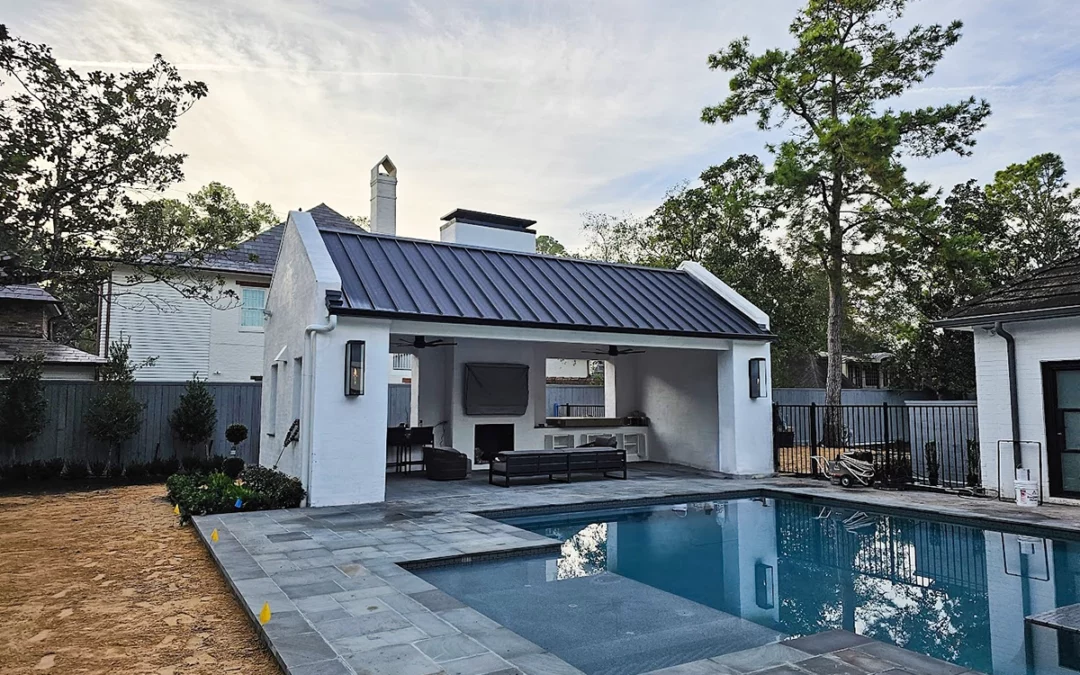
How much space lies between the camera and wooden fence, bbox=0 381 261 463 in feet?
43.5

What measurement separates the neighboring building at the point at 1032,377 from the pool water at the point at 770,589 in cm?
237

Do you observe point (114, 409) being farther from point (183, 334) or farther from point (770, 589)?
point (770, 589)

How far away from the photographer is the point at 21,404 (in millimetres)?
12469

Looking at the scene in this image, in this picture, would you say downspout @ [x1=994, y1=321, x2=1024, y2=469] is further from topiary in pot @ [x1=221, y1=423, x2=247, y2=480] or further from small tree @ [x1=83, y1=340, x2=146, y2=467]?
small tree @ [x1=83, y1=340, x2=146, y2=467]

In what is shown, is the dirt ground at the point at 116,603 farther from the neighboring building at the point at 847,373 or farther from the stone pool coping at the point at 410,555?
the neighboring building at the point at 847,373

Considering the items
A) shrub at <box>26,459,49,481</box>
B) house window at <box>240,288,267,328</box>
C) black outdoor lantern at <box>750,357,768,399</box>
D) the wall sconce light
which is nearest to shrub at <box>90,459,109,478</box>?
shrub at <box>26,459,49,481</box>

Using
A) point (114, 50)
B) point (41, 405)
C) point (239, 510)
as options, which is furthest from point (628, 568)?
point (41, 405)

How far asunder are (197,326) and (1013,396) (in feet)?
66.4

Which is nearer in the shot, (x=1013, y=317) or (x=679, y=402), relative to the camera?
(x=1013, y=317)

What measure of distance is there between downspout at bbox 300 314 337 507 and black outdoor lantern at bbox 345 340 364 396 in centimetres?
40

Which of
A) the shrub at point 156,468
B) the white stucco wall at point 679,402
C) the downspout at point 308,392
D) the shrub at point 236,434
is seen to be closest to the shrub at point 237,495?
the downspout at point 308,392

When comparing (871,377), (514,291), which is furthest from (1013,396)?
(871,377)

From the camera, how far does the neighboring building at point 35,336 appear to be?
16.0 metres

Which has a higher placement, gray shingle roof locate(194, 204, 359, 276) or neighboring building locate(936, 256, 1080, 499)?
gray shingle roof locate(194, 204, 359, 276)
